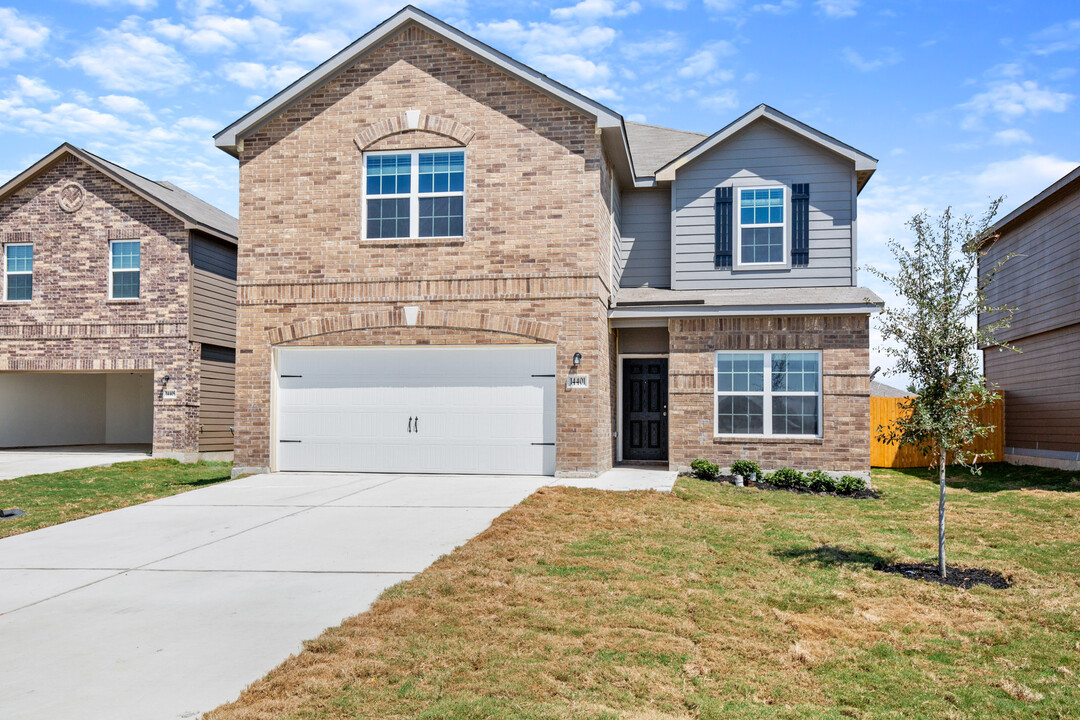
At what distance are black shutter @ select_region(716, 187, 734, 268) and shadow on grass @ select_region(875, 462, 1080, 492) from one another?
606 cm

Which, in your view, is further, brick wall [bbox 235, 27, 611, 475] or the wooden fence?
the wooden fence

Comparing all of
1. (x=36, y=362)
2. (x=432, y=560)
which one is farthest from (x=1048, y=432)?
(x=36, y=362)

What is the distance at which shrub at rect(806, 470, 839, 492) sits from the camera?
47.5 ft

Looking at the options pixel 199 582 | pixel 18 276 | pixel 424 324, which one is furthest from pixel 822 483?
pixel 18 276

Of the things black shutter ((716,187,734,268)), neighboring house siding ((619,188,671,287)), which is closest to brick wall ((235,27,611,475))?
neighboring house siding ((619,188,671,287))

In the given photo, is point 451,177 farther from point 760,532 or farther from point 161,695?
point 161,695

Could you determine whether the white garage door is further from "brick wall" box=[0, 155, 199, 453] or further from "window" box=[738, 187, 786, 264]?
"brick wall" box=[0, 155, 199, 453]

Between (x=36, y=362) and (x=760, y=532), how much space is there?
735 inches

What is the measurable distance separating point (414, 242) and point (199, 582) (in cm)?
789

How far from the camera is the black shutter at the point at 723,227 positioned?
54.7ft

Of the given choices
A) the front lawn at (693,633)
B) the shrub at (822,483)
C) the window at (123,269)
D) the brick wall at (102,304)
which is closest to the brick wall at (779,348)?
the shrub at (822,483)

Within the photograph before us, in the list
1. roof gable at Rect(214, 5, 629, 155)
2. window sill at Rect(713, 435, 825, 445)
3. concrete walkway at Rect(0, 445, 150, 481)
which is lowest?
concrete walkway at Rect(0, 445, 150, 481)

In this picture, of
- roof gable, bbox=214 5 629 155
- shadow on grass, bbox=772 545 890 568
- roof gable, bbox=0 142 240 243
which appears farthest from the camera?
roof gable, bbox=0 142 240 243

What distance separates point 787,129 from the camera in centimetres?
1641
